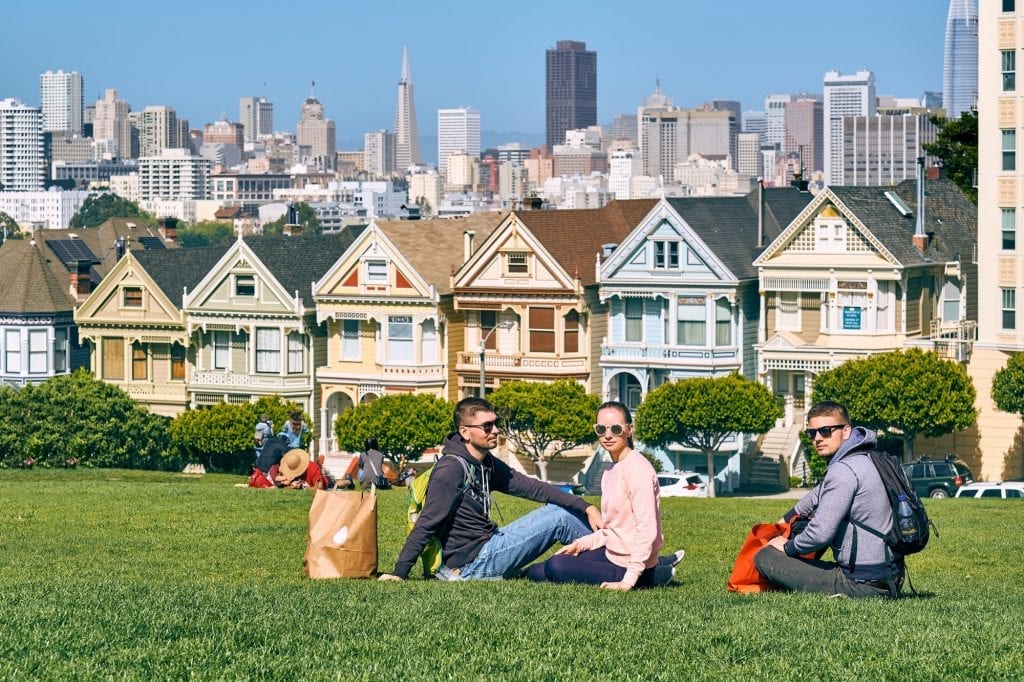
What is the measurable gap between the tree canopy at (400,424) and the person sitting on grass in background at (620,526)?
38.5 metres

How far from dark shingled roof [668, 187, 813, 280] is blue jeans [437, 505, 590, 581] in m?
39.9

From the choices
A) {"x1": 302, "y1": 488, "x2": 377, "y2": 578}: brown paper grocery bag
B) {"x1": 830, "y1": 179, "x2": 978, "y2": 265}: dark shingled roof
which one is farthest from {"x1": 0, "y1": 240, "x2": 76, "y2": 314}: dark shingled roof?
{"x1": 302, "y1": 488, "x2": 377, "y2": 578}: brown paper grocery bag

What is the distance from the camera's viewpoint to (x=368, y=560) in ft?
58.5

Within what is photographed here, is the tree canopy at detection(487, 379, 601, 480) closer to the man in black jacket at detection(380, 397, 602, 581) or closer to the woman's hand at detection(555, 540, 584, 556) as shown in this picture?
the man in black jacket at detection(380, 397, 602, 581)

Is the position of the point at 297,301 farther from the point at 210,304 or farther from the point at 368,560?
the point at 368,560

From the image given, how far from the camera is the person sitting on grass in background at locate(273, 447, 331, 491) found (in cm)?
3148

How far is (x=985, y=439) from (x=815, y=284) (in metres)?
6.31

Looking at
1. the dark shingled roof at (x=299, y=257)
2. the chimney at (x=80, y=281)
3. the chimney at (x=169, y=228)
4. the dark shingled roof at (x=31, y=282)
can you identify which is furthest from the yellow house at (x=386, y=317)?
the chimney at (x=169, y=228)

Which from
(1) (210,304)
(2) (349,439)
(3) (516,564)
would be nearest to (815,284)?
(2) (349,439)

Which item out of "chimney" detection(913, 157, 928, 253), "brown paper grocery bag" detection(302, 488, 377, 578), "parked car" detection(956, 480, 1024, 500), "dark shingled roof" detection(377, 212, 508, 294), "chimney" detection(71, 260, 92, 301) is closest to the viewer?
"brown paper grocery bag" detection(302, 488, 377, 578)

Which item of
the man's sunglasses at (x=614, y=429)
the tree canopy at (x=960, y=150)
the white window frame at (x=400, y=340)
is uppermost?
the tree canopy at (x=960, y=150)

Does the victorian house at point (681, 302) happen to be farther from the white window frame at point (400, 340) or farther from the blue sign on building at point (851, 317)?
the white window frame at point (400, 340)

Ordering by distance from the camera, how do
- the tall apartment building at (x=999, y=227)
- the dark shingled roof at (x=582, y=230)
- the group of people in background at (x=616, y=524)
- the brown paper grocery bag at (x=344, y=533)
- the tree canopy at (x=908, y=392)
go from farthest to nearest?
the dark shingled roof at (x=582, y=230), the tall apartment building at (x=999, y=227), the tree canopy at (x=908, y=392), the brown paper grocery bag at (x=344, y=533), the group of people in background at (x=616, y=524)

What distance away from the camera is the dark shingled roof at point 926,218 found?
55.4 meters
